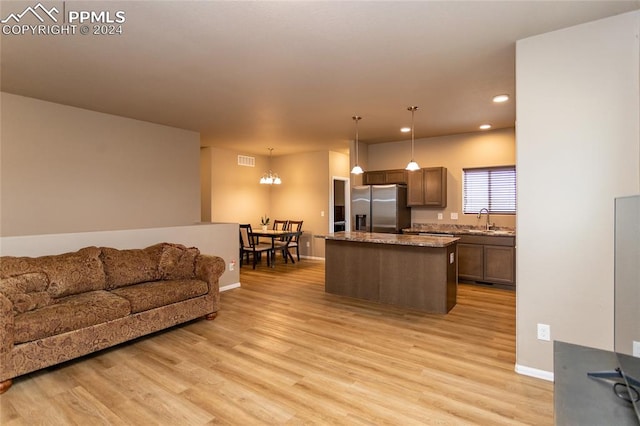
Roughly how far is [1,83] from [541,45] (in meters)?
5.42

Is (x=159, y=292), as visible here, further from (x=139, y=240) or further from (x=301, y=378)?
(x=301, y=378)

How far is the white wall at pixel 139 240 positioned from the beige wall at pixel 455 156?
3.54 m

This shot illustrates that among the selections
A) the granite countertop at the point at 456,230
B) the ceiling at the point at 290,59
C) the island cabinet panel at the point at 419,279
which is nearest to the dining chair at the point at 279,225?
the granite countertop at the point at 456,230

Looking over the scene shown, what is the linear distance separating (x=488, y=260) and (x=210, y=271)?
14.4 ft

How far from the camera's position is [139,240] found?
4.29 meters

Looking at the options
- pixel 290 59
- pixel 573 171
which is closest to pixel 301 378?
pixel 573 171

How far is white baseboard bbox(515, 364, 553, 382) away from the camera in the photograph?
2.62m

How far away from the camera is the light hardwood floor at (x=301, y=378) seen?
2.19m

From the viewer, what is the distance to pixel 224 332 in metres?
3.61

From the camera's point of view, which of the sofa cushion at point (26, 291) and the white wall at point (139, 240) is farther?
the white wall at point (139, 240)

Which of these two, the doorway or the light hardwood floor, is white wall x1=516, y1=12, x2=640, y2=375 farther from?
the doorway

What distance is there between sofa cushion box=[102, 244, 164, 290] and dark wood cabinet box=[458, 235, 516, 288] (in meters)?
4.80

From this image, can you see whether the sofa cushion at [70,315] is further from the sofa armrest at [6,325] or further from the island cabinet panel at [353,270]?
the island cabinet panel at [353,270]

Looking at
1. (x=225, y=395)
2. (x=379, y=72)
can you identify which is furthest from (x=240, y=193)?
(x=225, y=395)
